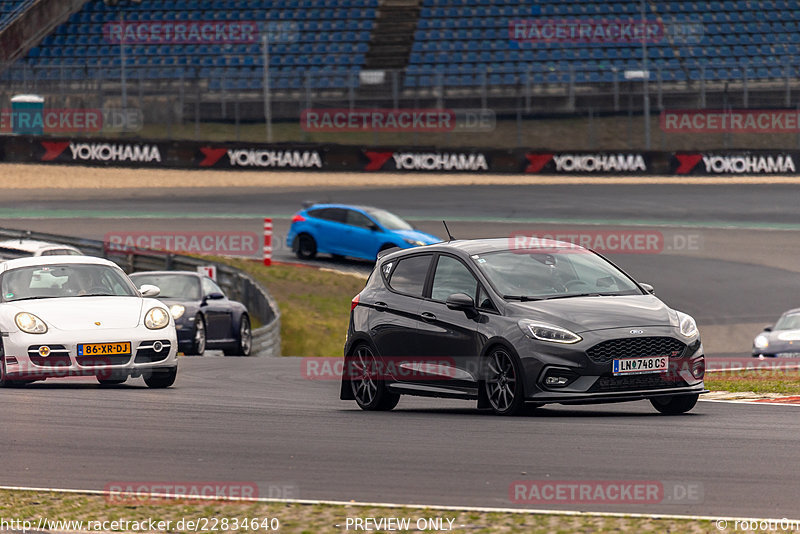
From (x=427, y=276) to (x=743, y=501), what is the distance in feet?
15.7

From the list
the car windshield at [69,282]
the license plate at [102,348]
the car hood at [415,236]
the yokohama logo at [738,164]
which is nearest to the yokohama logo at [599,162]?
the yokohama logo at [738,164]

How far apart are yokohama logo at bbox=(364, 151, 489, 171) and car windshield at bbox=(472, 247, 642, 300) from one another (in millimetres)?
32885

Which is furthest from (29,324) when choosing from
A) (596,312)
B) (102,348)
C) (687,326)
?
(687,326)

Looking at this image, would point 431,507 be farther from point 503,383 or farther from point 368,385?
point 368,385

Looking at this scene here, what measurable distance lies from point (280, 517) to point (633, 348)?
3979mm

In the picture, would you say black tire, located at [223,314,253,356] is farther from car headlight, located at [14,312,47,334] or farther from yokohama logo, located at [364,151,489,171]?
yokohama logo, located at [364,151,489,171]

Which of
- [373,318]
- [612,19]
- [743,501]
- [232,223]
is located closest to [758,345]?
[373,318]

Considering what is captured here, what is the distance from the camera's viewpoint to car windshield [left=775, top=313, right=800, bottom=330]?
70.2 ft

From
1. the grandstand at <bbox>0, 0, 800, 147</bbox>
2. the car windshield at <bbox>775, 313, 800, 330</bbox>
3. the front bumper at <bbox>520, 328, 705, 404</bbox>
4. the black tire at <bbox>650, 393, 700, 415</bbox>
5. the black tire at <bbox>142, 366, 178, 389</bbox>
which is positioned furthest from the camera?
the grandstand at <bbox>0, 0, 800, 147</bbox>

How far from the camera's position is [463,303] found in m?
10.1

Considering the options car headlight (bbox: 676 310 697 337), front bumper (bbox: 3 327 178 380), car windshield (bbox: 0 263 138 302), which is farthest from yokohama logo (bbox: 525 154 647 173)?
car headlight (bbox: 676 310 697 337)

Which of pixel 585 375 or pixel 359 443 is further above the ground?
pixel 585 375

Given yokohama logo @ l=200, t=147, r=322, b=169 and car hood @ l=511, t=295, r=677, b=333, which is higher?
car hood @ l=511, t=295, r=677, b=333

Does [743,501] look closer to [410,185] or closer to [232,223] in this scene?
[232,223]
